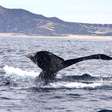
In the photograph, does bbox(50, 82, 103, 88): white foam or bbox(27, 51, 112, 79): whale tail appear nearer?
bbox(27, 51, 112, 79): whale tail

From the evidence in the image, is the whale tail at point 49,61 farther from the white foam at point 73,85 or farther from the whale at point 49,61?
the white foam at point 73,85

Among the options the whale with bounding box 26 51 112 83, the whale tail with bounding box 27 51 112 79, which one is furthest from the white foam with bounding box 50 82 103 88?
the whale tail with bounding box 27 51 112 79

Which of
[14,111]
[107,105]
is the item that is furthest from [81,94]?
[14,111]

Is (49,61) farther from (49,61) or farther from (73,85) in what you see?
(73,85)

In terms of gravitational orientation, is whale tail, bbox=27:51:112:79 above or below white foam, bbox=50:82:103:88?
above

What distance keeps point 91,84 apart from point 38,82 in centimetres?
332

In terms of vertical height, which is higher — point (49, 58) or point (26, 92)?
point (49, 58)

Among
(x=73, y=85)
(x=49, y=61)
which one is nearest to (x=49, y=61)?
(x=49, y=61)

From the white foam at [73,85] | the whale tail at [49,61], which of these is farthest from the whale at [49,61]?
the white foam at [73,85]

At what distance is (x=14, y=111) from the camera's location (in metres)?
21.9

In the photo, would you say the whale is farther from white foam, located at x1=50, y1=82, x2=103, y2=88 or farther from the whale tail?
white foam, located at x1=50, y1=82, x2=103, y2=88

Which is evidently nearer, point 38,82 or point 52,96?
point 52,96

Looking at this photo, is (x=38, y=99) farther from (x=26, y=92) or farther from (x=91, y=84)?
(x=91, y=84)

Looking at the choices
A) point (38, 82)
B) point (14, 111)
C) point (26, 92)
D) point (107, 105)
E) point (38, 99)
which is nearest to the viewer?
point (14, 111)
